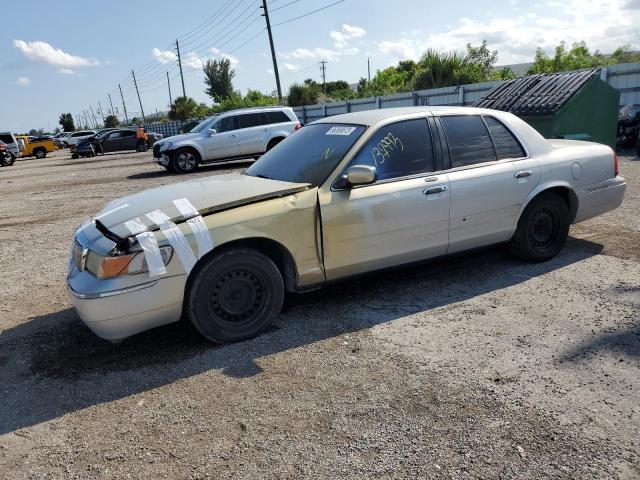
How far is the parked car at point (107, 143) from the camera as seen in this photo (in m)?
31.4

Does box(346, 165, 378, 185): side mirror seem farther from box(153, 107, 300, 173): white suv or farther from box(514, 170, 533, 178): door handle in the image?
box(153, 107, 300, 173): white suv

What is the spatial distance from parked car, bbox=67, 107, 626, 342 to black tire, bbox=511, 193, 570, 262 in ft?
0.04

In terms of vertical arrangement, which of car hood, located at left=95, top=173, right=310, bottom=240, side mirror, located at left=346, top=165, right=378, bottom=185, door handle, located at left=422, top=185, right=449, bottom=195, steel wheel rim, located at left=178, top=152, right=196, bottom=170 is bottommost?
steel wheel rim, located at left=178, top=152, right=196, bottom=170

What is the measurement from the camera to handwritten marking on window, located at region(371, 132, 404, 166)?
435 cm

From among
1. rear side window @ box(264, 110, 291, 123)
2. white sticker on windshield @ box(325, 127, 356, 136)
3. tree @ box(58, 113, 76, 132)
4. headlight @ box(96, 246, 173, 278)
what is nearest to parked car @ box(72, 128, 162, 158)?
rear side window @ box(264, 110, 291, 123)

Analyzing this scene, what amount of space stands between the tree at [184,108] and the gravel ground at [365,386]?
58.2 meters

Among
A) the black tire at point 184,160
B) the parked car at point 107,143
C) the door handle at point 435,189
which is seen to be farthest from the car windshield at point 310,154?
the parked car at point 107,143

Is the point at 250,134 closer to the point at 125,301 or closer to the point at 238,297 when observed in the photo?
the point at 238,297

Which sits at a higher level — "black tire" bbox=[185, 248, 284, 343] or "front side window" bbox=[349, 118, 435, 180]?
"front side window" bbox=[349, 118, 435, 180]

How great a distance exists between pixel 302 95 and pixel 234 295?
117 feet

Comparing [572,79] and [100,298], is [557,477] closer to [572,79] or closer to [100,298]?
[100,298]

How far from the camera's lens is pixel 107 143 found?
31938 millimetres

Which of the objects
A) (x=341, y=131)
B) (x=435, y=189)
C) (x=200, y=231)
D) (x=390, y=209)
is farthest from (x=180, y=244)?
(x=435, y=189)

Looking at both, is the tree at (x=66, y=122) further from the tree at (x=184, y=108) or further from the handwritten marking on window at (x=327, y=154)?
the handwritten marking on window at (x=327, y=154)
